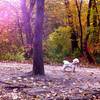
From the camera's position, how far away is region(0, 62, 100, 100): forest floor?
948 cm

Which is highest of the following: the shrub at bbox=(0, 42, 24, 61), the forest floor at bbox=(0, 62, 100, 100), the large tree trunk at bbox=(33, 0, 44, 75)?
the large tree trunk at bbox=(33, 0, 44, 75)

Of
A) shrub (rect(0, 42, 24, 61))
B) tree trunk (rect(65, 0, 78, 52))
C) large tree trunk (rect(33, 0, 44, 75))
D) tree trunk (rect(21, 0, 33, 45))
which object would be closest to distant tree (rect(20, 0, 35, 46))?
tree trunk (rect(21, 0, 33, 45))

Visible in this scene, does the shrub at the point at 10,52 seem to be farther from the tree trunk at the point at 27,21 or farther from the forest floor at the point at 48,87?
the forest floor at the point at 48,87

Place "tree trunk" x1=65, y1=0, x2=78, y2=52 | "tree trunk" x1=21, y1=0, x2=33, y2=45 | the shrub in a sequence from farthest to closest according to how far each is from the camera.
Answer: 1. "tree trunk" x1=65, y1=0, x2=78, y2=52
2. "tree trunk" x1=21, y1=0, x2=33, y2=45
3. the shrub

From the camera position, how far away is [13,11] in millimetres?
28703

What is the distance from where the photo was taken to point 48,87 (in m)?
10.7

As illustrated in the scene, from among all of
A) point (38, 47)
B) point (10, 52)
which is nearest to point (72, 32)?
point (10, 52)

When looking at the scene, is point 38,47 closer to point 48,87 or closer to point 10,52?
point 48,87

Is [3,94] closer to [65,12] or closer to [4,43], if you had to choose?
[4,43]

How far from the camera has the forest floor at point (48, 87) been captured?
31.1 ft

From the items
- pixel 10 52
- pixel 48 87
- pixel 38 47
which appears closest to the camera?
pixel 48 87

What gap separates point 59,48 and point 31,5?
451cm

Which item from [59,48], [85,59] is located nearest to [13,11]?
[59,48]

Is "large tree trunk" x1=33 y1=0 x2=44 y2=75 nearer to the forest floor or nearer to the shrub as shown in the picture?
the forest floor
